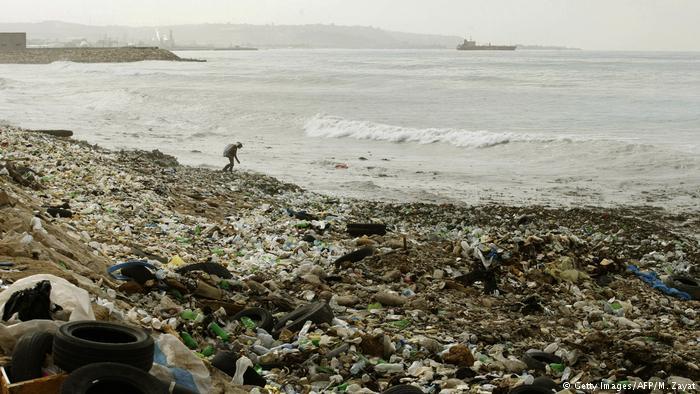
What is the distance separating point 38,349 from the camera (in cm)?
352

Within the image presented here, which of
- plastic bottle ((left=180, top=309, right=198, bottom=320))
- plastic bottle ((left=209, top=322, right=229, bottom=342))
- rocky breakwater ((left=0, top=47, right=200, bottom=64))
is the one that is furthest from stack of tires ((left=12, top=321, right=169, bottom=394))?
rocky breakwater ((left=0, top=47, right=200, bottom=64))

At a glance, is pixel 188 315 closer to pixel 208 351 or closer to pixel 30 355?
pixel 208 351

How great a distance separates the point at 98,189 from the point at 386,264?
14.9 feet

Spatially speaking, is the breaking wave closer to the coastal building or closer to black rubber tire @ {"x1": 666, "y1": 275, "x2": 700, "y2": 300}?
black rubber tire @ {"x1": 666, "y1": 275, "x2": 700, "y2": 300}

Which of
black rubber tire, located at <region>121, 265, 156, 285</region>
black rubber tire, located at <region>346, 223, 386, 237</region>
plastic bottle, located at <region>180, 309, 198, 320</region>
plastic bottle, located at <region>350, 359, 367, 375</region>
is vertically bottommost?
black rubber tire, located at <region>346, 223, 386, 237</region>

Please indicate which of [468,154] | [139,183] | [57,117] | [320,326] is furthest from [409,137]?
[320,326]

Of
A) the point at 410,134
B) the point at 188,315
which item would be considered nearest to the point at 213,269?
the point at 188,315

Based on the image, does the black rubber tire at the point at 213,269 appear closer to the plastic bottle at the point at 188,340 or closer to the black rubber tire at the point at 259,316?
the black rubber tire at the point at 259,316

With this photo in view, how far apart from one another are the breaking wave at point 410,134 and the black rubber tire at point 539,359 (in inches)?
754

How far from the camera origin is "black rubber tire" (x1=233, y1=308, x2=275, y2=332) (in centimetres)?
561

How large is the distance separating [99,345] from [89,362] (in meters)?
0.10

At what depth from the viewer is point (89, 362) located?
347 cm

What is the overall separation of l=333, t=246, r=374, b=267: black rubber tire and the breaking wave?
54.7 ft

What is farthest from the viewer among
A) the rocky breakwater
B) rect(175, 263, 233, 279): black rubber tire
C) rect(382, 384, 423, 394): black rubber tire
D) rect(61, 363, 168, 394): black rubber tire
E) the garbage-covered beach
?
the rocky breakwater
